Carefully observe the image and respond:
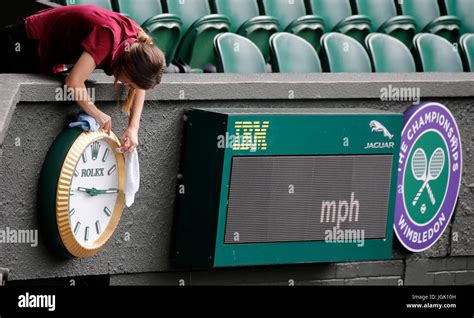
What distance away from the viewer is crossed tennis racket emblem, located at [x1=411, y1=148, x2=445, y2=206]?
5.24 metres

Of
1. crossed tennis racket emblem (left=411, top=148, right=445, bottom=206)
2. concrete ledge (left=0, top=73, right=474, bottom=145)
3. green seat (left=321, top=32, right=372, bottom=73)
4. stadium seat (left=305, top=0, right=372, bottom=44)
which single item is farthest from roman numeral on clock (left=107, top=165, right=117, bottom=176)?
stadium seat (left=305, top=0, right=372, bottom=44)

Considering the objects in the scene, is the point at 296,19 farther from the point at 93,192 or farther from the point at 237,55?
the point at 93,192

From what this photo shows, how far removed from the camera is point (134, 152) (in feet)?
15.0

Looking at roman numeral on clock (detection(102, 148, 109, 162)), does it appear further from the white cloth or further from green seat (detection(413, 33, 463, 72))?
green seat (detection(413, 33, 463, 72))

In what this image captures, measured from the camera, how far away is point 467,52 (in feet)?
20.9

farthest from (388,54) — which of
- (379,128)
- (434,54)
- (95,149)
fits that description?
(95,149)

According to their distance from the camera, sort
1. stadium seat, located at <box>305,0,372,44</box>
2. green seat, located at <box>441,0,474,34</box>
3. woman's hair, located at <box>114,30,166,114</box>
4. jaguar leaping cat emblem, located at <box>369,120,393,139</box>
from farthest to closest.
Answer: green seat, located at <box>441,0,474,34</box>
stadium seat, located at <box>305,0,372,44</box>
jaguar leaping cat emblem, located at <box>369,120,393,139</box>
woman's hair, located at <box>114,30,166,114</box>

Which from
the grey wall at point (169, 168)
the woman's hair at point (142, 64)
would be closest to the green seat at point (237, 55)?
the grey wall at point (169, 168)

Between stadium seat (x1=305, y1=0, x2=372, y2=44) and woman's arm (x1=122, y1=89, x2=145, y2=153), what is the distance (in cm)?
209

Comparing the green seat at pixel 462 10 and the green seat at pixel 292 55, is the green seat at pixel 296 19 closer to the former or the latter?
the green seat at pixel 292 55

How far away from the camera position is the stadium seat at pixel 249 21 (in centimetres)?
598

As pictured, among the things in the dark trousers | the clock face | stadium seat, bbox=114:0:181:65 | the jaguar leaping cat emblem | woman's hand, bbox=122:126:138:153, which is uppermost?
stadium seat, bbox=114:0:181:65

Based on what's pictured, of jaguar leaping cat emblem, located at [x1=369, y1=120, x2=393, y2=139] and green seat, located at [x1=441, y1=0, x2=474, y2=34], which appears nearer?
jaguar leaping cat emblem, located at [x1=369, y1=120, x2=393, y2=139]

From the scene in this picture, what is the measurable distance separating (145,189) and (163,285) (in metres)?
0.38
